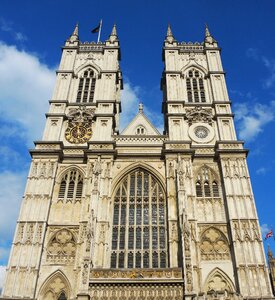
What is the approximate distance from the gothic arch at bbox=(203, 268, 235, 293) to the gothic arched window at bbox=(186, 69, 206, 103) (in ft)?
49.5

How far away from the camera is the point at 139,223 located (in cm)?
2402

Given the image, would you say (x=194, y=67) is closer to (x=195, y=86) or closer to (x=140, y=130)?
(x=195, y=86)

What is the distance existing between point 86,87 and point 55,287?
1786 centimetres

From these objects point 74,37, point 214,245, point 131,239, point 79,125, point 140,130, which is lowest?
point 214,245

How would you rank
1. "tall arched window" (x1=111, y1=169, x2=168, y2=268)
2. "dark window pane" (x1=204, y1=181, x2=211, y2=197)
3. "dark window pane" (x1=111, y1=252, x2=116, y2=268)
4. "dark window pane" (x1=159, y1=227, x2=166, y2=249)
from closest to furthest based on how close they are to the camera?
"dark window pane" (x1=111, y1=252, x2=116, y2=268)
"tall arched window" (x1=111, y1=169, x2=168, y2=268)
"dark window pane" (x1=159, y1=227, x2=166, y2=249)
"dark window pane" (x1=204, y1=181, x2=211, y2=197)

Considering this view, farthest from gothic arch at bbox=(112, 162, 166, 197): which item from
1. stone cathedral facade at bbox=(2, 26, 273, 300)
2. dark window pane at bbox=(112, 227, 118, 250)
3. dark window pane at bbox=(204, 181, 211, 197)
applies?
dark window pane at bbox=(204, 181, 211, 197)

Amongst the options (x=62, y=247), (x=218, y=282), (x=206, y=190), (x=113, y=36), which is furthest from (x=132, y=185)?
(x=113, y=36)

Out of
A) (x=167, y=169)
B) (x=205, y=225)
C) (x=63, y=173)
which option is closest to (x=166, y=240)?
(x=205, y=225)

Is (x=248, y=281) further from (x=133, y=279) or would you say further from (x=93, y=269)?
(x=93, y=269)

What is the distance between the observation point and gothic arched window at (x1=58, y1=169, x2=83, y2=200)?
25.0 m

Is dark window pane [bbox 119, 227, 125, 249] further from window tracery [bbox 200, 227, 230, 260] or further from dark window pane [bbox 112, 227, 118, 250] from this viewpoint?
window tracery [bbox 200, 227, 230, 260]

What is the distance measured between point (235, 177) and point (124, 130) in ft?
32.8

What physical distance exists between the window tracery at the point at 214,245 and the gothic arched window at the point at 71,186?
9.17 metres

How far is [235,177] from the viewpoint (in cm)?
2525
